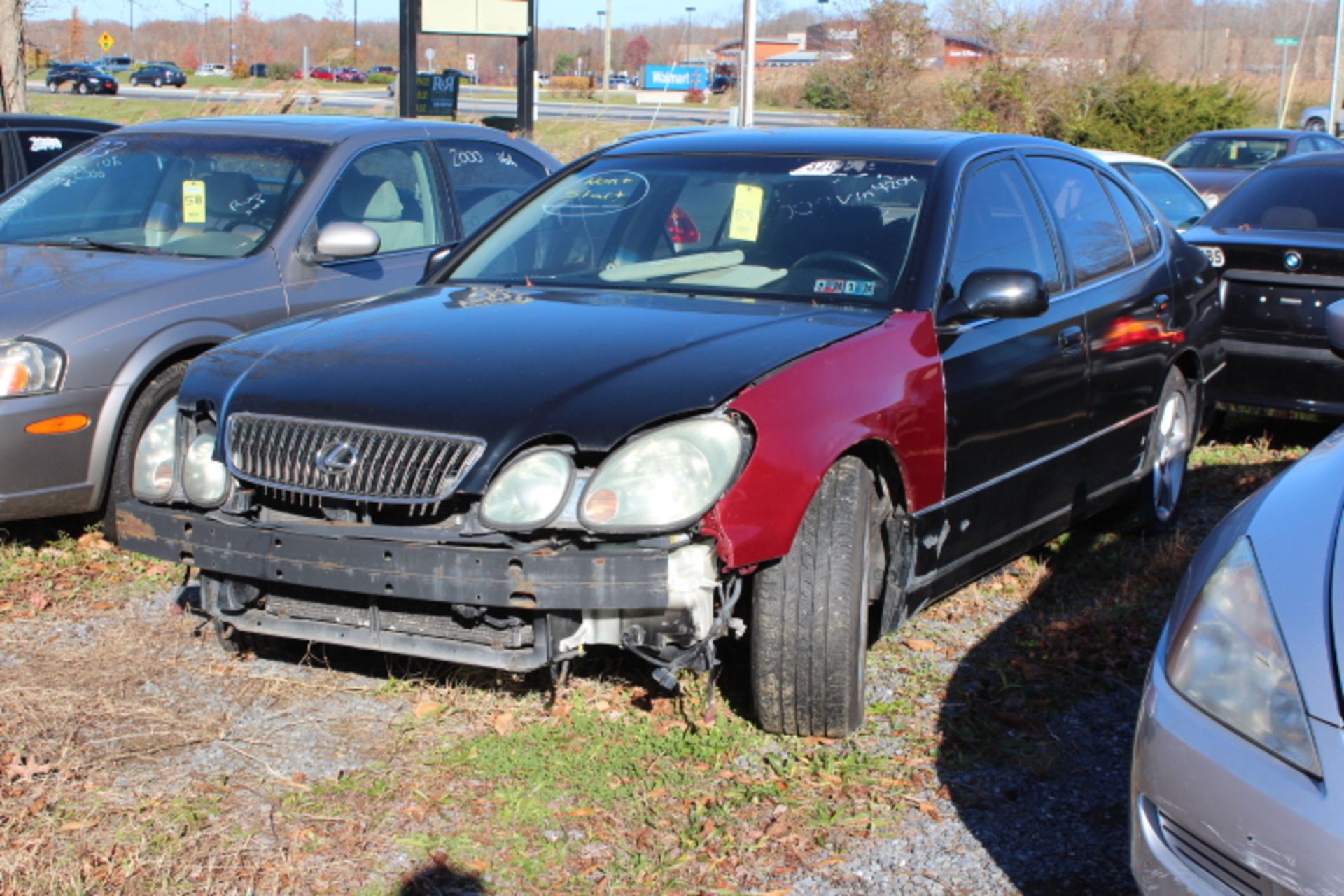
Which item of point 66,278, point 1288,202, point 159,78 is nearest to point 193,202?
point 66,278

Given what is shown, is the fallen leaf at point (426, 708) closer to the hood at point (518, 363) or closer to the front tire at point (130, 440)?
the hood at point (518, 363)

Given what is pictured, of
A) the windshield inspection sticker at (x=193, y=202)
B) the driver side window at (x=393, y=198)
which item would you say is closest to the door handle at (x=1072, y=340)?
the driver side window at (x=393, y=198)

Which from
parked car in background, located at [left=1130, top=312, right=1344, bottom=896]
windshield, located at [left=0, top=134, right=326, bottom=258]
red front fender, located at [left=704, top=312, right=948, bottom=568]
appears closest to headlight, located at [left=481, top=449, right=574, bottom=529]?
red front fender, located at [left=704, top=312, right=948, bottom=568]

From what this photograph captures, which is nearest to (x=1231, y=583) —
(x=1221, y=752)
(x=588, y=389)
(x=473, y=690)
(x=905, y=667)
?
(x=1221, y=752)

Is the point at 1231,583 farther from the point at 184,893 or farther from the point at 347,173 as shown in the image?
the point at 347,173

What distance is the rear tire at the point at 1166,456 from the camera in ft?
18.9

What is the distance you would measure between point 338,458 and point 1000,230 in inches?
93.0

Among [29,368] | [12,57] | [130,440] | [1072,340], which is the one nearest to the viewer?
[1072,340]

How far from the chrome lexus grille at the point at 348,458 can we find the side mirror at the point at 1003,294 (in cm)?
161

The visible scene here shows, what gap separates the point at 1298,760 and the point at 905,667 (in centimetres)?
216

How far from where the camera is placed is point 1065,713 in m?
4.18

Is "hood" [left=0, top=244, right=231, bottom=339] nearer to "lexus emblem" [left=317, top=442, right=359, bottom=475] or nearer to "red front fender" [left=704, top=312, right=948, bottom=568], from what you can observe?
"lexus emblem" [left=317, top=442, right=359, bottom=475]

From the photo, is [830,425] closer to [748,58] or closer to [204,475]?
[204,475]

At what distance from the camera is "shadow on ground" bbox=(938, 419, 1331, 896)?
3.38 m
